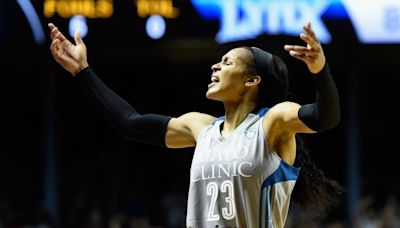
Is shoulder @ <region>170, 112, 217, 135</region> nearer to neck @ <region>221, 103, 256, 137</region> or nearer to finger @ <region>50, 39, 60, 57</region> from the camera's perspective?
neck @ <region>221, 103, 256, 137</region>

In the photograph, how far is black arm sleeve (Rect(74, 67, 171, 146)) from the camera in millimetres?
4355

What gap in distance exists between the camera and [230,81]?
4.11 meters

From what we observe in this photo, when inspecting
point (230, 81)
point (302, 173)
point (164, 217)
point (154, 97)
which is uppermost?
point (230, 81)

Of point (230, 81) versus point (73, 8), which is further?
point (73, 8)

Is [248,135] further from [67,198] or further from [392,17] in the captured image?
[67,198]

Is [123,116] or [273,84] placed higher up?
[273,84]

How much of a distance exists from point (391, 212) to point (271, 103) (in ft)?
20.2

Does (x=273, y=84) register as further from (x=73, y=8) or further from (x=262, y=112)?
(x=73, y=8)

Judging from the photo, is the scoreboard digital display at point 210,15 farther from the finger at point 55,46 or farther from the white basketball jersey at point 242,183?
the white basketball jersey at point 242,183

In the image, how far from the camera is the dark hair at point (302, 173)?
163 inches

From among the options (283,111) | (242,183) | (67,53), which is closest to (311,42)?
(283,111)

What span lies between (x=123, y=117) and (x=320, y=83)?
1.09m

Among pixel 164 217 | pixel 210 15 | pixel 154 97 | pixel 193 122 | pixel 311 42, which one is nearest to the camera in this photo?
pixel 311 42

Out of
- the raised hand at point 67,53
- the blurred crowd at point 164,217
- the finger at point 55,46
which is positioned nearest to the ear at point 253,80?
the raised hand at point 67,53
